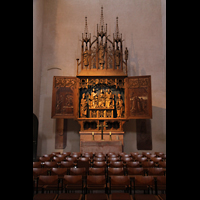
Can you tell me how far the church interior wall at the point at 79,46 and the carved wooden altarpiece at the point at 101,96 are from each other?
55.7 inches

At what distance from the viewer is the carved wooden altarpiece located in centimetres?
1199

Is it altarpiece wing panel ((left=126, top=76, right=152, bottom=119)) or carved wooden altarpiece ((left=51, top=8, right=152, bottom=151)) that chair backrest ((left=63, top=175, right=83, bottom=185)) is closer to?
carved wooden altarpiece ((left=51, top=8, right=152, bottom=151))

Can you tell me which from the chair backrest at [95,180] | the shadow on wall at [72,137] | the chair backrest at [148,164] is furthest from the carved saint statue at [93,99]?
the chair backrest at [95,180]

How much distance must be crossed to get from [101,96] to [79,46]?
4.72 meters

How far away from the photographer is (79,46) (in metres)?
15.1

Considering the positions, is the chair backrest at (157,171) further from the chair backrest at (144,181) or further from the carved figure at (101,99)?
the carved figure at (101,99)

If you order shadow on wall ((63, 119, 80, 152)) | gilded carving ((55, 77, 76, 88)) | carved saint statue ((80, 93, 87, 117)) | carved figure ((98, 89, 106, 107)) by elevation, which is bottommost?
shadow on wall ((63, 119, 80, 152))

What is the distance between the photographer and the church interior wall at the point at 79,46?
14016 mm

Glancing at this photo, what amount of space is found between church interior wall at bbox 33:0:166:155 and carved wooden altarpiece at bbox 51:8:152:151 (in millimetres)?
1416

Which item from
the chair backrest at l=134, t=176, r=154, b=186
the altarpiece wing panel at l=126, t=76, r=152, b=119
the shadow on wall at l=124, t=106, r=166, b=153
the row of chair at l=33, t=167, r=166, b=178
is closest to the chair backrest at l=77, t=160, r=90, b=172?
the row of chair at l=33, t=167, r=166, b=178

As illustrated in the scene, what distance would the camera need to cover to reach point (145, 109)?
11.8m
